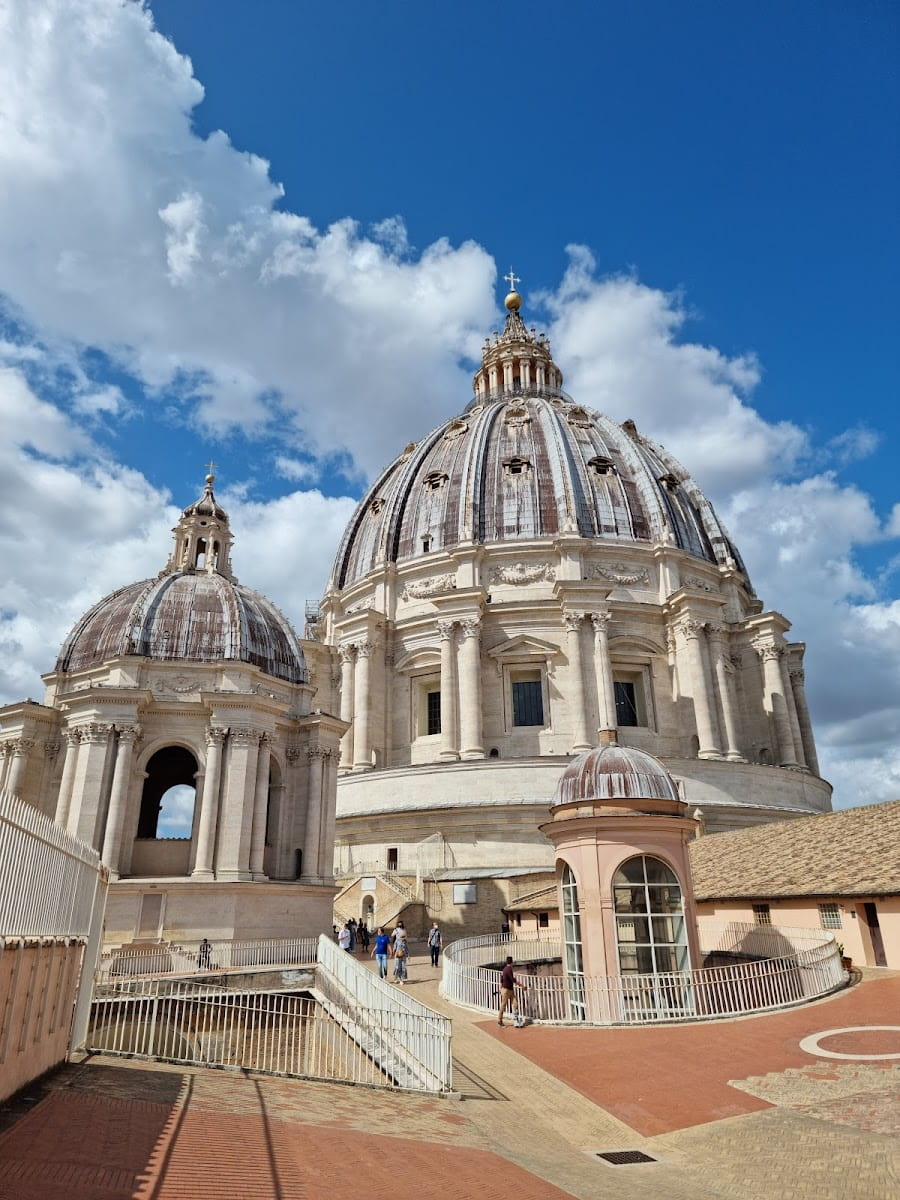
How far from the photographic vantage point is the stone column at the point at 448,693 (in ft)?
155

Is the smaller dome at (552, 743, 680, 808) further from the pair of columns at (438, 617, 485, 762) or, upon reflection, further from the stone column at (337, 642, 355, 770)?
the stone column at (337, 642, 355, 770)

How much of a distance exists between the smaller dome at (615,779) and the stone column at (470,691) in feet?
79.9

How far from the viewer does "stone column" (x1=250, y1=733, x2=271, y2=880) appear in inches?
1179

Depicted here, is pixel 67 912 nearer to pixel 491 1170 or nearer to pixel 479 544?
pixel 491 1170

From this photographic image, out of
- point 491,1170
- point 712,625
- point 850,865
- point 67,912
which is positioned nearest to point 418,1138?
point 491,1170

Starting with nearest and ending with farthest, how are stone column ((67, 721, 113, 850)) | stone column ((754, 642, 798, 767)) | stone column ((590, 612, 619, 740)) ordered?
stone column ((67, 721, 113, 850))
stone column ((590, 612, 619, 740))
stone column ((754, 642, 798, 767))

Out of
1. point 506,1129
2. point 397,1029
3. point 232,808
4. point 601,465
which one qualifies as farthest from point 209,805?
point 601,465

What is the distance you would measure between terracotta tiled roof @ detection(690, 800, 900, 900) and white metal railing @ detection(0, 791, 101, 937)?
1978 centimetres

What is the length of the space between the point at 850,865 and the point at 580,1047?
1313 cm

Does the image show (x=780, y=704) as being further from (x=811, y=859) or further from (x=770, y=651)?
(x=811, y=859)

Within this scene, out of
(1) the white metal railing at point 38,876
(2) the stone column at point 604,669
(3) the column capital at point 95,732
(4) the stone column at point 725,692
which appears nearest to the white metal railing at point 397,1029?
(1) the white metal railing at point 38,876

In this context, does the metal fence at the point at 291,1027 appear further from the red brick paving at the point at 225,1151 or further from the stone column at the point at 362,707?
the stone column at the point at 362,707

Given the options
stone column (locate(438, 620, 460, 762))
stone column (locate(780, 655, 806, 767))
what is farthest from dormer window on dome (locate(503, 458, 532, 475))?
stone column (locate(780, 655, 806, 767))

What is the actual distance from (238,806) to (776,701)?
36907 millimetres
